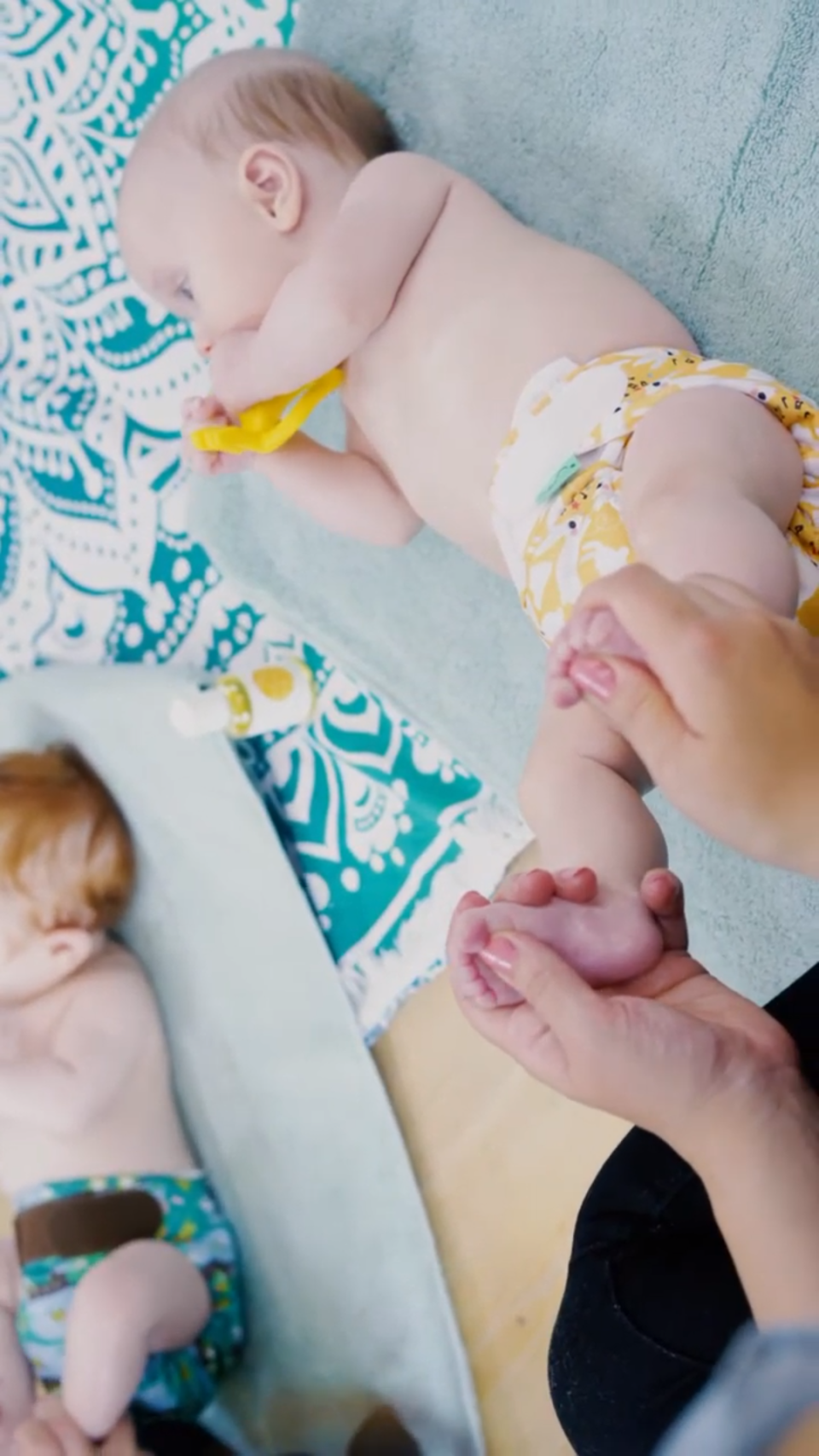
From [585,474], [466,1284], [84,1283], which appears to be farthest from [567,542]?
[84,1283]

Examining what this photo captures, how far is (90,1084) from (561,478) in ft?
2.99

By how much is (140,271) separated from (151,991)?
85 cm

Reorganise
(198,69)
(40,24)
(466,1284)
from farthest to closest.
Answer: (40,24)
(466,1284)
(198,69)

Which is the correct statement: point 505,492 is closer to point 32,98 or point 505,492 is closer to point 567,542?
point 567,542

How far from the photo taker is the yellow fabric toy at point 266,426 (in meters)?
1.06

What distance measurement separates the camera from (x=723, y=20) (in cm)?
87

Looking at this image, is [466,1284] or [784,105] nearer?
[784,105]

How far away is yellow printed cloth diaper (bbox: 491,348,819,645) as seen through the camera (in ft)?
2.57

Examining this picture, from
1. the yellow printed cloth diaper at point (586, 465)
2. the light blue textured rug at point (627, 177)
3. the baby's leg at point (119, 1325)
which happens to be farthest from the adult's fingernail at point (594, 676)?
the baby's leg at point (119, 1325)

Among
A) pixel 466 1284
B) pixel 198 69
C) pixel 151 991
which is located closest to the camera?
pixel 198 69

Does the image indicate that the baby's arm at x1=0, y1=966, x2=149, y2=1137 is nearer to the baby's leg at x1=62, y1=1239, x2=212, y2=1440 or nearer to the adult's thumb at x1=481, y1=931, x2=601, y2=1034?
the baby's leg at x1=62, y1=1239, x2=212, y2=1440

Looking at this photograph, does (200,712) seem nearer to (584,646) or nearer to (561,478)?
(561,478)

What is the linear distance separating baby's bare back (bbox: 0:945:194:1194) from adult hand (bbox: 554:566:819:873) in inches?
40.4

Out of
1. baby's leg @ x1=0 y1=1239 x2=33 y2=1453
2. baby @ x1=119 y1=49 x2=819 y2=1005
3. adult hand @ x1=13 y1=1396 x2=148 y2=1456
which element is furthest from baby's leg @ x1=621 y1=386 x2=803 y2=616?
baby's leg @ x1=0 y1=1239 x2=33 y2=1453
